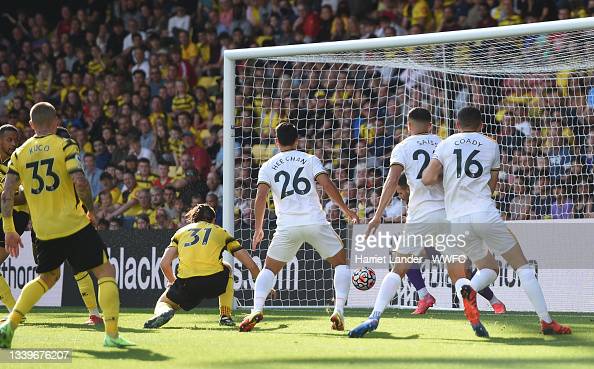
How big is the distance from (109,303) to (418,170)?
3.20 m

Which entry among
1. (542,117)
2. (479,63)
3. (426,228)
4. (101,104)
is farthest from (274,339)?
(101,104)

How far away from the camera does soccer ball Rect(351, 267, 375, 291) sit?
501 inches

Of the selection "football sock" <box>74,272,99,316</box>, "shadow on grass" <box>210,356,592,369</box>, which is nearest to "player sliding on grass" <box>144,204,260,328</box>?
"football sock" <box>74,272,99,316</box>

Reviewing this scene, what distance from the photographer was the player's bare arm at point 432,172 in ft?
29.9

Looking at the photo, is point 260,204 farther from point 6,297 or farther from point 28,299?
point 6,297

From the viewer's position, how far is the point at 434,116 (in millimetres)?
14867

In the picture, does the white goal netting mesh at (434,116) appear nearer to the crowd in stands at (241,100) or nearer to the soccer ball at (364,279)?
the crowd in stands at (241,100)

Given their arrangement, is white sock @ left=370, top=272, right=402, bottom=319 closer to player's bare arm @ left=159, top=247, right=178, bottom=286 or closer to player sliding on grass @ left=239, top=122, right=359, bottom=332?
player sliding on grass @ left=239, top=122, right=359, bottom=332

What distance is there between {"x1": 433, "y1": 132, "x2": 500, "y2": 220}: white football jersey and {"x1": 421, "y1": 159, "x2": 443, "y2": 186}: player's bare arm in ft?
0.18

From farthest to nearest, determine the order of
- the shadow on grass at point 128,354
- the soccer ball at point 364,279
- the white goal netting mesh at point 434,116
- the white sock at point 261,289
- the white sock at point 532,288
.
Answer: the white goal netting mesh at point 434,116, the soccer ball at point 364,279, the white sock at point 261,289, the white sock at point 532,288, the shadow on grass at point 128,354

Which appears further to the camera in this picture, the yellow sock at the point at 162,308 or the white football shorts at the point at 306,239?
the yellow sock at the point at 162,308

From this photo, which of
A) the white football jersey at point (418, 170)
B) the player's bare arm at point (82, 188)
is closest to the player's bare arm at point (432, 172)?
the white football jersey at point (418, 170)

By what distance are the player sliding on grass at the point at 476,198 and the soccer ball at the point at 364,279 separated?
11.5ft

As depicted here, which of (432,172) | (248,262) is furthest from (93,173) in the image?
(432,172)
